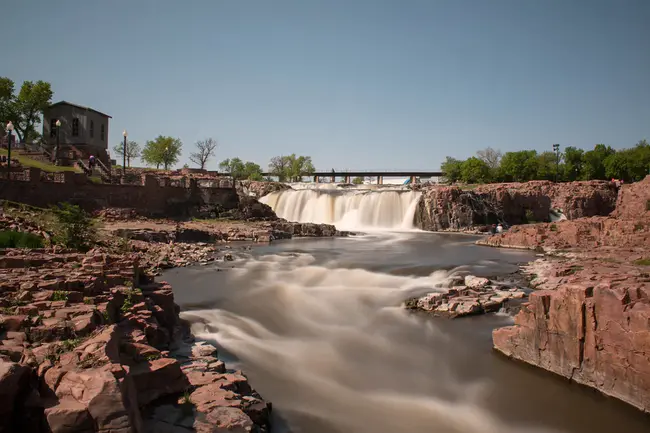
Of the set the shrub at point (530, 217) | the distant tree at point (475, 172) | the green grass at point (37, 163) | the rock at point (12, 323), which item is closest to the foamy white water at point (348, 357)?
the rock at point (12, 323)

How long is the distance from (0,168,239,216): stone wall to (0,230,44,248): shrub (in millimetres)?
16658

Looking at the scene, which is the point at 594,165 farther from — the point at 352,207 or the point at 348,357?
the point at 348,357

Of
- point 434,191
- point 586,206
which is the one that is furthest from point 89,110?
point 586,206

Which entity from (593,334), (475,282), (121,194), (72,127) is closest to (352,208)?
(121,194)

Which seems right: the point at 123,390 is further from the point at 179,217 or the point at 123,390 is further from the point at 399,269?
the point at 179,217

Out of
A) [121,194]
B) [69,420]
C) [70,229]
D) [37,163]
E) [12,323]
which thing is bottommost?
[69,420]

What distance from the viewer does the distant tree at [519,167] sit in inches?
2621

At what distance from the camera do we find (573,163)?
6981 cm

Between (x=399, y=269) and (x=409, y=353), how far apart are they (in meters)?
8.83

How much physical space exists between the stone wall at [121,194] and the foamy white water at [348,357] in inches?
830

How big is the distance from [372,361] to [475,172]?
62.3 m

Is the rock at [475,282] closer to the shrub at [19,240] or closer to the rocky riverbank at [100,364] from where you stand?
the rocky riverbank at [100,364]

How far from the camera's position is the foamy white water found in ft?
24.5

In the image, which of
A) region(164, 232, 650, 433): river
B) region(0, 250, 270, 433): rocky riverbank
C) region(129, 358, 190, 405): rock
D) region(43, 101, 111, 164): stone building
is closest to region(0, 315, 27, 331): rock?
region(0, 250, 270, 433): rocky riverbank
